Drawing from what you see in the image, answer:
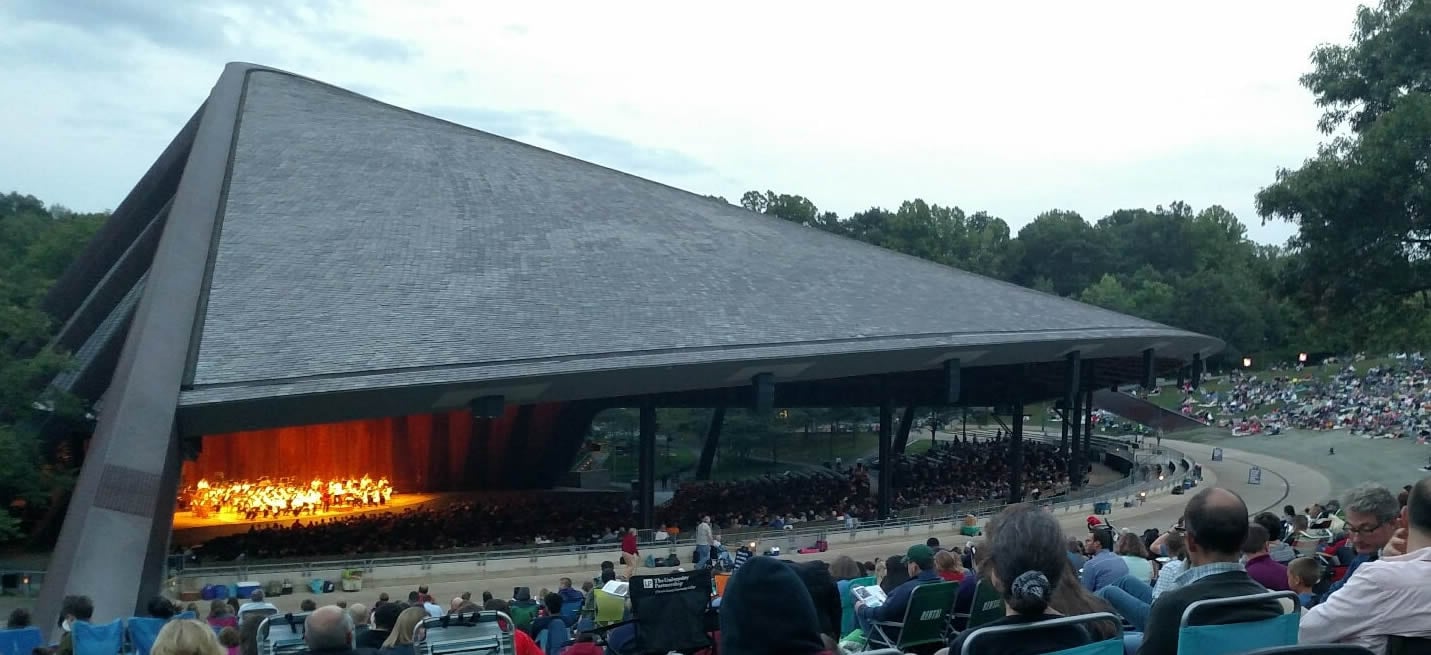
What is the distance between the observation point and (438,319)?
1894 cm

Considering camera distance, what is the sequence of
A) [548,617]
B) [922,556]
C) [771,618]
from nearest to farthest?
1. [771,618]
2. [922,556]
3. [548,617]

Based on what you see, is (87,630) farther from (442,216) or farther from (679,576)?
(442,216)

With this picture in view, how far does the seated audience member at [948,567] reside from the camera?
720 centimetres

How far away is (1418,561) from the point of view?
357cm

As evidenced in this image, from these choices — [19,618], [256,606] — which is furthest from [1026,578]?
[256,606]

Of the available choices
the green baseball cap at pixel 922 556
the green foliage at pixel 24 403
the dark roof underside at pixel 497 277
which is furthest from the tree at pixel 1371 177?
the green foliage at pixel 24 403

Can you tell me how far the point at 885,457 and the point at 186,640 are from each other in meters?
23.3

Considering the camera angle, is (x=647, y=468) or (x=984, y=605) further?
(x=647, y=468)

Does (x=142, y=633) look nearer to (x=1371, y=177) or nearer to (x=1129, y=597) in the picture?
(x=1129, y=597)

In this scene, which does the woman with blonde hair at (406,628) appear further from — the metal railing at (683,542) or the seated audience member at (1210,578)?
the metal railing at (683,542)

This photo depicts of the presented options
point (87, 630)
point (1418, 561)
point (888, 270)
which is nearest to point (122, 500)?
point (87, 630)

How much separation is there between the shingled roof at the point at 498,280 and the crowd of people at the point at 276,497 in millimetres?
8168

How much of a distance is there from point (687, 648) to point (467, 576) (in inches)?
486

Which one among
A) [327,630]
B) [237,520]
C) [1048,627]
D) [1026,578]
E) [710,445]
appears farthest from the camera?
[710,445]
